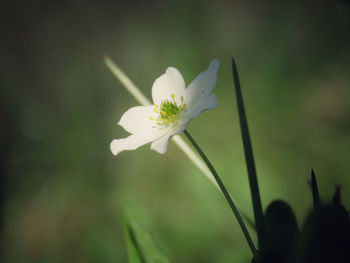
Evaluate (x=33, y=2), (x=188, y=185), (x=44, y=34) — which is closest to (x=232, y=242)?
(x=188, y=185)

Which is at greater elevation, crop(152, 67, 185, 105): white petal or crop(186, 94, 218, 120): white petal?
crop(152, 67, 185, 105): white petal

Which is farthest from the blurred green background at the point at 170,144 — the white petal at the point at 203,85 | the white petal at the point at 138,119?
the white petal at the point at 138,119

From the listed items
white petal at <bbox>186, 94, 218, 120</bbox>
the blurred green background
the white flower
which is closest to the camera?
white petal at <bbox>186, 94, 218, 120</bbox>

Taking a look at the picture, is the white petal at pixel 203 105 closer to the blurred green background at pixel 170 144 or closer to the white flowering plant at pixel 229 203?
the white flowering plant at pixel 229 203

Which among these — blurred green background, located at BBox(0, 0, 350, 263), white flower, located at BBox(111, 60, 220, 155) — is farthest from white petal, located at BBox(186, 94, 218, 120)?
blurred green background, located at BBox(0, 0, 350, 263)

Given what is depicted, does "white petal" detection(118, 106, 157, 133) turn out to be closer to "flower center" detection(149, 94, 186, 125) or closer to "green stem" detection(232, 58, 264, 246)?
"flower center" detection(149, 94, 186, 125)

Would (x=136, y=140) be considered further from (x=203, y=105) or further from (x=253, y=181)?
(x=253, y=181)
